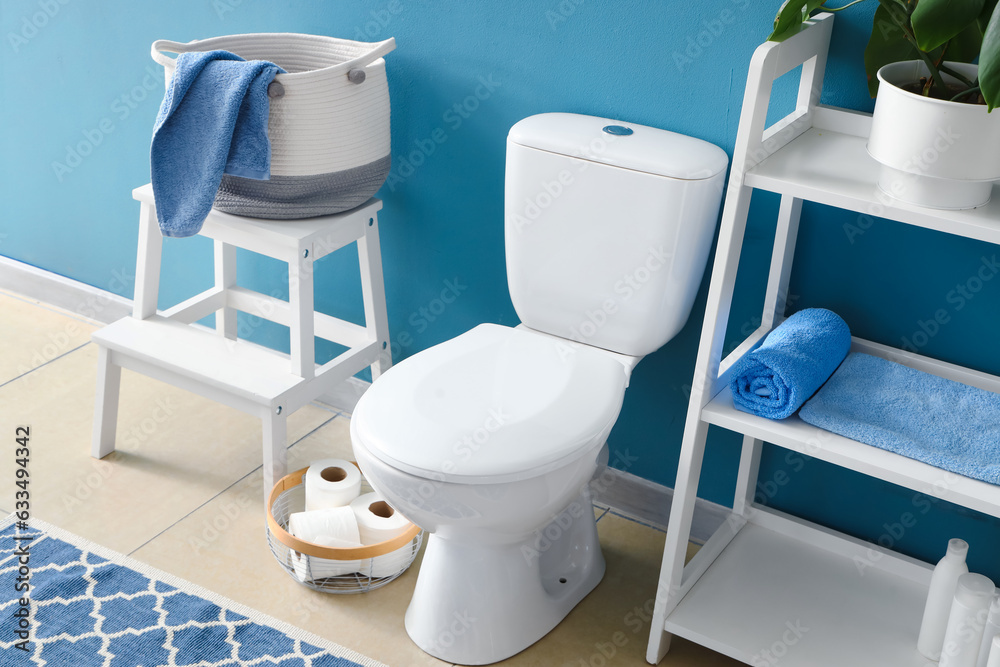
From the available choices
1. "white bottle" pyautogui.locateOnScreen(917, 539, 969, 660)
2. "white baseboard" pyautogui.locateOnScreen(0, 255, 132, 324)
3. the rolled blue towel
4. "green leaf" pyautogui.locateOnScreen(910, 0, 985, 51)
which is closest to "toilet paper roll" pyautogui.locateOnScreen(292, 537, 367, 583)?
the rolled blue towel

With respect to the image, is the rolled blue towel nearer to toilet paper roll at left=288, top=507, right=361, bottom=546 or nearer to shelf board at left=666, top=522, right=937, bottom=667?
shelf board at left=666, top=522, right=937, bottom=667

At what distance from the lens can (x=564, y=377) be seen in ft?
4.91

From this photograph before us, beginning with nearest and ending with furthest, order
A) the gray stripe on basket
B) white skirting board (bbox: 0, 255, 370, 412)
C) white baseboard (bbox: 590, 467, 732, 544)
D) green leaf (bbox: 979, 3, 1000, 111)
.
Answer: green leaf (bbox: 979, 3, 1000, 111), the gray stripe on basket, white baseboard (bbox: 590, 467, 732, 544), white skirting board (bbox: 0, 255, 370, 412)

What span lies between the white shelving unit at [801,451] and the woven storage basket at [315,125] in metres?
0.72

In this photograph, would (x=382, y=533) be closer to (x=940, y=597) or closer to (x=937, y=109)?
(x=940, y=597)

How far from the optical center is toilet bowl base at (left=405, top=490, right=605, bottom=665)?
152 cm

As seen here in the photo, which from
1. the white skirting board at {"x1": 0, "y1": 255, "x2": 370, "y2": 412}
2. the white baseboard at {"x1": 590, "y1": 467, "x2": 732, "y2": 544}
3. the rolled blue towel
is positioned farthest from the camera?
the white skirting board at {"x1": 0, "y1": 255, "x2": 370, "y2": 412}

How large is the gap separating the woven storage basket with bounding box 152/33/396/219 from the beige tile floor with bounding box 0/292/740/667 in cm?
55

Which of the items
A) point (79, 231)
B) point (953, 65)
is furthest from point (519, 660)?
point (79, 231)

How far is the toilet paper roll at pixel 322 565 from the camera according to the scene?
1.66 m

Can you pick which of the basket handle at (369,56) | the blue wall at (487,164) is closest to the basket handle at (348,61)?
the basket handle at (369,56)

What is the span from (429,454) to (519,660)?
1.47ft

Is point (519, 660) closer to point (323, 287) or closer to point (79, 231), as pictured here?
point (323, 287)

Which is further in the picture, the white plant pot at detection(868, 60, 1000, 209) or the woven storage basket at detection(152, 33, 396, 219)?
the woven storage basket at detection(152, 33, 396, 219)
